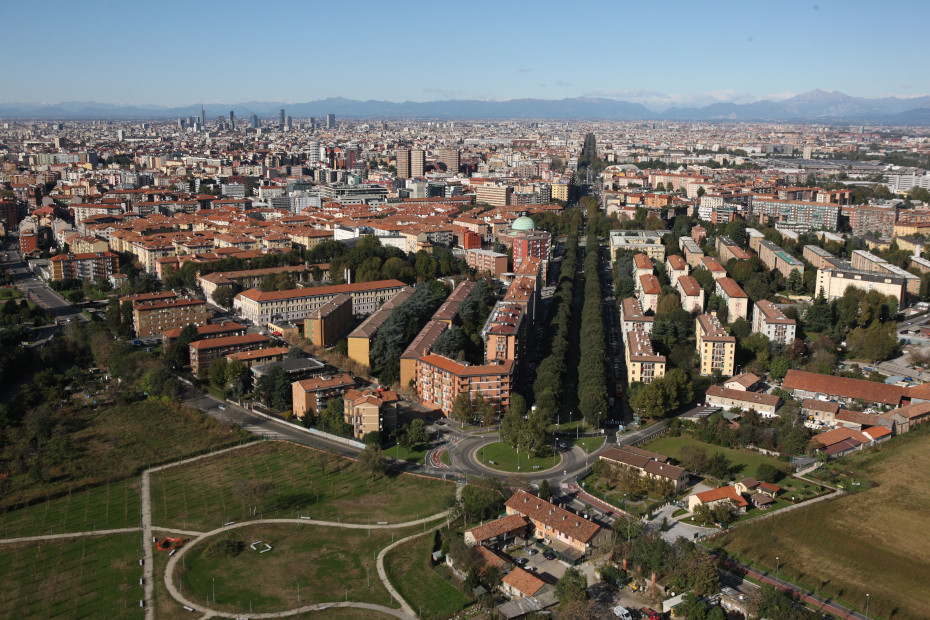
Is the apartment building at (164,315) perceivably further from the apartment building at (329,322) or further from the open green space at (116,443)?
the open green space at (116,443)

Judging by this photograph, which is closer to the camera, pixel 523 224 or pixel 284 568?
pixel 284 568

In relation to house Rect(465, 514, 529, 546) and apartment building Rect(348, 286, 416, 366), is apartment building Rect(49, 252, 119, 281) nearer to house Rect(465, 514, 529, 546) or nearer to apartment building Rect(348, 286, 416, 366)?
apartment building Rect(348, 286, 416, 366)

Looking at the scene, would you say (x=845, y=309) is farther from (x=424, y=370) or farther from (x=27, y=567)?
(x=27, y=567)

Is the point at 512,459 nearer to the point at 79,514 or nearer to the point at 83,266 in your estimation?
the point at 79,514

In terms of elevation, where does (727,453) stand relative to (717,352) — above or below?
below

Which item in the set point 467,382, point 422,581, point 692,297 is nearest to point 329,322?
point 467,382

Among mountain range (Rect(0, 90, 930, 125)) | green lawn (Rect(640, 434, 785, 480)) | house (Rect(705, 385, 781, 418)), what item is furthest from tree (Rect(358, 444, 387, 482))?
mountain range (Rect(0, 90, 930, 125))
